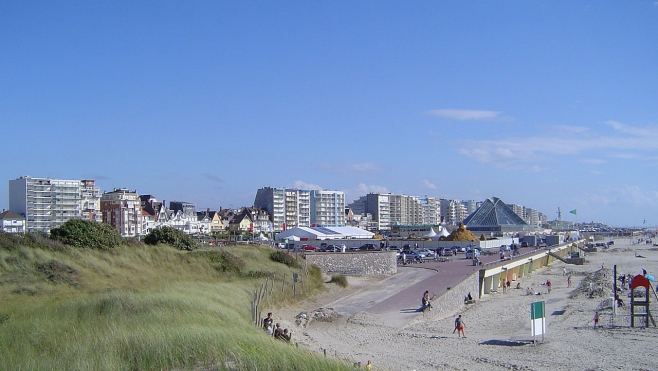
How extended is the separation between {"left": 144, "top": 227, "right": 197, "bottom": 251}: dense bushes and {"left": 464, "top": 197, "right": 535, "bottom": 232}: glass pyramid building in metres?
97.3

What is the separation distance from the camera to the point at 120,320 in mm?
12391

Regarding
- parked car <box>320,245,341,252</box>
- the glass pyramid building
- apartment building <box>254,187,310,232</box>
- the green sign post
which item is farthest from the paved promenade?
the glass pyramid building

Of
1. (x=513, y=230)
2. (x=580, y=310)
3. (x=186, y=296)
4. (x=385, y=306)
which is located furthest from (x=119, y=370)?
(x=513, y=230)

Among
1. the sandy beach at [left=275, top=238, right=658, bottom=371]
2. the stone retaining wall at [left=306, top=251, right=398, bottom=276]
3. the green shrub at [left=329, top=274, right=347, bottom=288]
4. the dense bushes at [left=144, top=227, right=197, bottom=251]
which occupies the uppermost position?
the dense bushes at [left=144, top=227, right=197, bottom=251]

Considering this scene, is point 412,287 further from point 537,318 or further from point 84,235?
point 84,235

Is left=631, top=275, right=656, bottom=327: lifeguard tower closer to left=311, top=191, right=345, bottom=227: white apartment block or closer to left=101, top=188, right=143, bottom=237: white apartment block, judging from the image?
left=101, top=188, right=143, bottom=237: white apartment block

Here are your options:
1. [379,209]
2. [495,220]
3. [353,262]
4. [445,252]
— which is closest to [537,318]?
[353,262]

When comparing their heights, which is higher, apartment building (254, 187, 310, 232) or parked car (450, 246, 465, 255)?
apartment building (254, 187, 310, 232)

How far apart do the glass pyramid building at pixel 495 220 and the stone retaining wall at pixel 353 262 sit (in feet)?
282

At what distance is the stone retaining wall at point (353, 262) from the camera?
37.3 meters

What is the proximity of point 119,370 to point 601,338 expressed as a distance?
16.4m

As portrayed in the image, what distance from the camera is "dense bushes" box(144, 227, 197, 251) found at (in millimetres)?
30734

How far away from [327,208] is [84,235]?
110926 millimetres

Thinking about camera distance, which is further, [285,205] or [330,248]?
[285,205]
